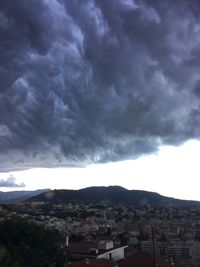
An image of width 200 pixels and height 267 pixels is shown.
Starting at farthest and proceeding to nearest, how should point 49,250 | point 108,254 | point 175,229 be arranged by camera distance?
point 175,229, point 108,254, point 49,250

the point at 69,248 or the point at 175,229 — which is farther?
the point at 175,229

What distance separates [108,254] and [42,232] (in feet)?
35.8

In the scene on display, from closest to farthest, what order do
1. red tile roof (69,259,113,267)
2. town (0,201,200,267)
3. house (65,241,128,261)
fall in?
red tile roof (69,259,113,267) → house (65,241,128,261) → town (0,201,200,267)

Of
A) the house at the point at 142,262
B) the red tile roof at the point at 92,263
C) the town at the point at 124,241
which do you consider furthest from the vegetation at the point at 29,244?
the house at the point at 142,262

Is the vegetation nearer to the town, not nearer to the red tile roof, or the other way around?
the town

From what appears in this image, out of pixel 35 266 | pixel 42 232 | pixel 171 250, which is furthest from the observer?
pixel 171 250

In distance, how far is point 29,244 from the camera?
57531 millimetres

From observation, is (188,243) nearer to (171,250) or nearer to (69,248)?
(171,250)

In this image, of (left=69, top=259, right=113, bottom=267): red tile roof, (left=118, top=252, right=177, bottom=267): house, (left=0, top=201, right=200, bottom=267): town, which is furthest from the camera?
(left=0, top=201, right=200, bottom=267): town

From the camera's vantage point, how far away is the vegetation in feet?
170

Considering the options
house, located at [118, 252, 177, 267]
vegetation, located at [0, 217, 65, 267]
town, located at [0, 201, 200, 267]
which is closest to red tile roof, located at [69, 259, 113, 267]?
town, located at [0, 201, 200, 267]

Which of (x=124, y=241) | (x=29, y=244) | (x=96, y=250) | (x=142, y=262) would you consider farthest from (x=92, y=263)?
(x=124, y=241)

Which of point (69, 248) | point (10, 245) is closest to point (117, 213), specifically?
point (69, 248)

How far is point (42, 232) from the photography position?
196ft
